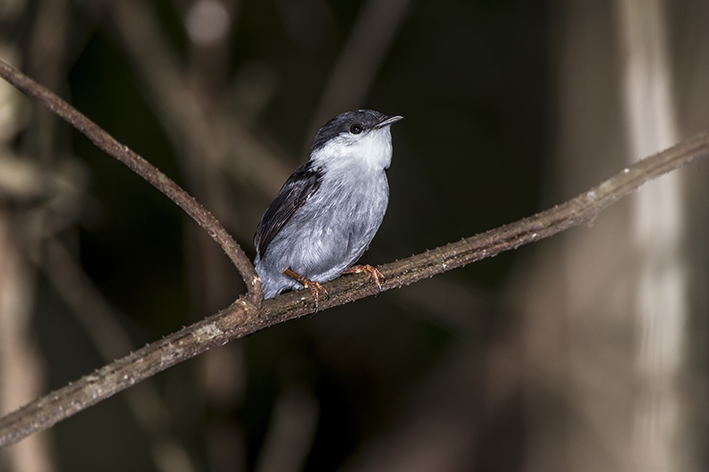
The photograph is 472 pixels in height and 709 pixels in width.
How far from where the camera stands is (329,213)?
10.8 ft

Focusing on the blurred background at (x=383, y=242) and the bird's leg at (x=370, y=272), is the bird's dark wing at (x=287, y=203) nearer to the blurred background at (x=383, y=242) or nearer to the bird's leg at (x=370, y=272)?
the bird's leg at (x=370, y=272)

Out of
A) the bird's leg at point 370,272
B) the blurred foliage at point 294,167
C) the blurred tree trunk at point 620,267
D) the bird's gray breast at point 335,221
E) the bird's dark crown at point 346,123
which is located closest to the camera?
the bird's leg at point 370,272

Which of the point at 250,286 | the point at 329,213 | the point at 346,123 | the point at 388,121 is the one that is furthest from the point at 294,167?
the point at 250,286

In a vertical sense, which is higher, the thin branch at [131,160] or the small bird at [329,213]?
the small bird at [329,213]

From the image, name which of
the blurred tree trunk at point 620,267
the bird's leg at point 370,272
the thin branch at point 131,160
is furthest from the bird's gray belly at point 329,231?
the blurred tree trunk at point 620,267

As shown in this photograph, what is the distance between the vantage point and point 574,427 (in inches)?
170

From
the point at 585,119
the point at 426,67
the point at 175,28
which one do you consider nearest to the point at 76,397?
the point at 585,119

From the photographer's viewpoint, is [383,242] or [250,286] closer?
[250,286]

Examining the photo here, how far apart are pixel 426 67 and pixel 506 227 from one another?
6831 millimetres

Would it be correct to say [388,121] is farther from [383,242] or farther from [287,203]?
[383,242]

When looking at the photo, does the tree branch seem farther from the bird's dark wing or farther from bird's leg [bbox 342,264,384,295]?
the bird's dark wing

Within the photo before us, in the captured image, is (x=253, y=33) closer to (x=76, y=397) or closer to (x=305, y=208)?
(x=305, y=208)

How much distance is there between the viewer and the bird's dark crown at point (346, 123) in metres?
3.62

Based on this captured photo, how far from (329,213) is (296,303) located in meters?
1.05
